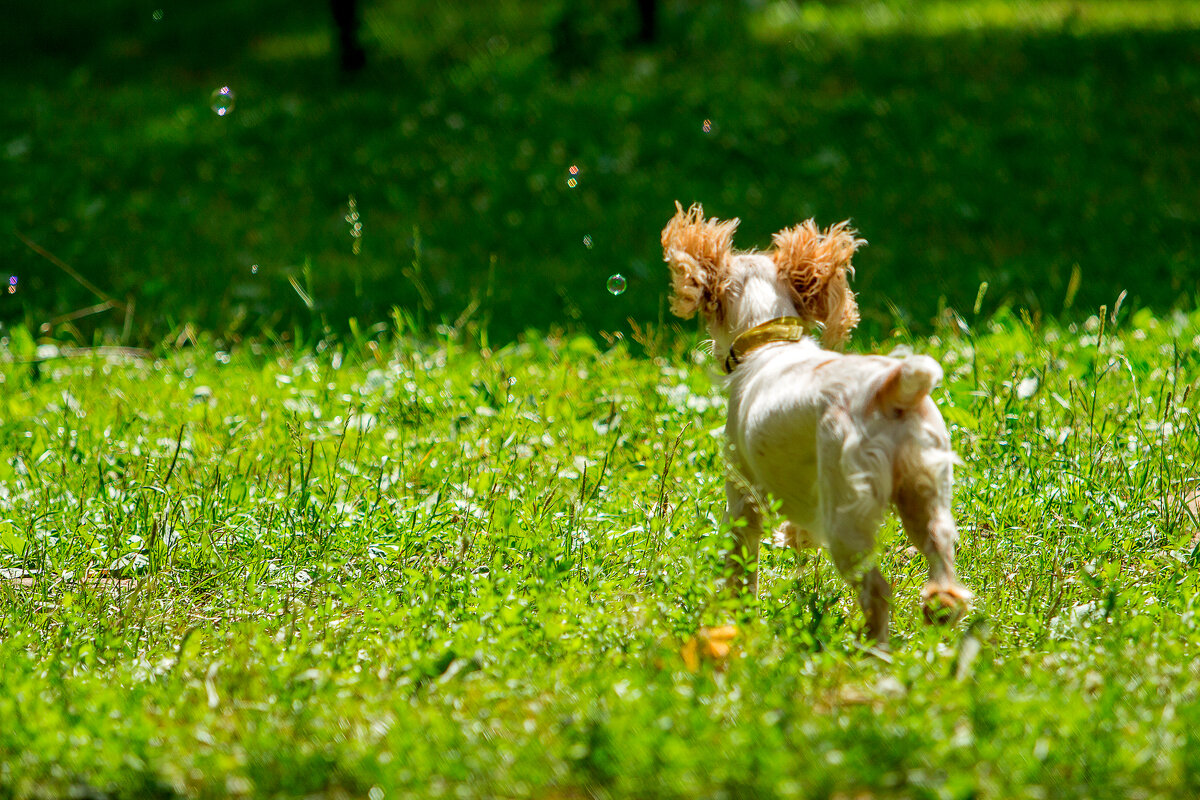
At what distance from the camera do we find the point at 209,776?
7.80ft

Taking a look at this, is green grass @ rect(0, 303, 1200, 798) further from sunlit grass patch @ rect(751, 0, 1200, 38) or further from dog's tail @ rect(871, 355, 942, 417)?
sunlit grass patch @ rect(751, 0, 1200, 38)

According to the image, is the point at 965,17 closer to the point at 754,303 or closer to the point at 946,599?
the point at 754,303

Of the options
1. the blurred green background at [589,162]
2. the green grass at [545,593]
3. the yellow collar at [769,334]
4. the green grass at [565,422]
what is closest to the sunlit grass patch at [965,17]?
the blurred green background at [589,162]

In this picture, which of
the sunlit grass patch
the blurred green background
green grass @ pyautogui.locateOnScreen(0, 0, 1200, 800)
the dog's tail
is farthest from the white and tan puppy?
the sunlit grass patch

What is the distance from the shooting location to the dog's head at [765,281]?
148 inches

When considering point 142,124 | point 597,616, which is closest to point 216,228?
point 142,124

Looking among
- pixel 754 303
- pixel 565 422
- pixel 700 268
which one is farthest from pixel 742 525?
pixel 565 422

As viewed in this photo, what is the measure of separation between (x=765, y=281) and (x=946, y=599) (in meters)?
1.28

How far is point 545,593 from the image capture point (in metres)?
3.23

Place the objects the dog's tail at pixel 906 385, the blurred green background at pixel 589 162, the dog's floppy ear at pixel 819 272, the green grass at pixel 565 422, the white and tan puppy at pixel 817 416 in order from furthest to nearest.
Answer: the blurred green background at pixel 589 162, the dog's floppy ear at pixel 819 272, the white and tan puppy at pixel 817 416, the dog's tail at pixel 906 385, the green grass at pixel 565 422

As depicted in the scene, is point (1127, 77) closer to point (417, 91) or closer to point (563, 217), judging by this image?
point (563, 217)

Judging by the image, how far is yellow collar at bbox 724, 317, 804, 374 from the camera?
3658 millimetres

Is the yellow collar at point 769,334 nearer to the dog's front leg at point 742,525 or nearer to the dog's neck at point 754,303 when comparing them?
the dog's neck at point 754,303

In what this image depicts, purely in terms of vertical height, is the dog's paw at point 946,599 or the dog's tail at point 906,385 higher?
the dog's tail at point 906,385
